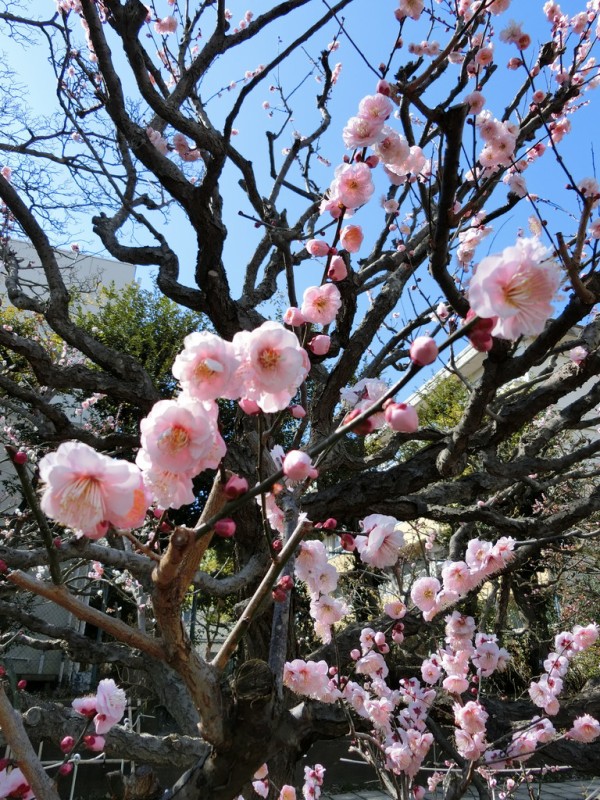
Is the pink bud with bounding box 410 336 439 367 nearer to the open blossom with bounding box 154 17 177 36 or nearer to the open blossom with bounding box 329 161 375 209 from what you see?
the open blossom with bounding box 329 161 375 209

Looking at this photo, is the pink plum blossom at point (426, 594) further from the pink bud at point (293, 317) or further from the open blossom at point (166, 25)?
the open blossom at point (166, 25)

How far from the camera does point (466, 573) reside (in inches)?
97.6

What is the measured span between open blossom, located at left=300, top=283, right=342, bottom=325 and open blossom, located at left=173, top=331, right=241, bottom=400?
0.59 metres

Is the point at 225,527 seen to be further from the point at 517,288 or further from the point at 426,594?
the point at 426,594

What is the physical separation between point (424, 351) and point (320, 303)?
28.2 inches

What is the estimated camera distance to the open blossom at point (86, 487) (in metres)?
0.74

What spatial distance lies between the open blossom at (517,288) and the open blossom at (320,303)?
2.26 feet

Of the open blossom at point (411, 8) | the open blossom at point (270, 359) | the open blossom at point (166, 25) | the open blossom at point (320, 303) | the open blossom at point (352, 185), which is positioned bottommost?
the open blossom at point (270, 359)

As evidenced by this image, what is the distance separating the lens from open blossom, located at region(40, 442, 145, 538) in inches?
29.0

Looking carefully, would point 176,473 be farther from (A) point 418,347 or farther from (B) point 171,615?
(A) point 418,347

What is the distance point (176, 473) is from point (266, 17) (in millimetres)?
3653

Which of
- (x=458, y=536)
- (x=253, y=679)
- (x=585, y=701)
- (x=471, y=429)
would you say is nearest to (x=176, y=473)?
(x=253, y=679)

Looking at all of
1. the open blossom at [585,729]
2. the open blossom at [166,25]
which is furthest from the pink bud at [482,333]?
the open blossom at [166,25]

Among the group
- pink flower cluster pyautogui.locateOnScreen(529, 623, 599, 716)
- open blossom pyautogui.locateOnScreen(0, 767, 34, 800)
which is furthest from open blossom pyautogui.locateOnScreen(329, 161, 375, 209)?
pink flower cluster pyautogui.locateOnScreen(529, 623, 599, 716)
